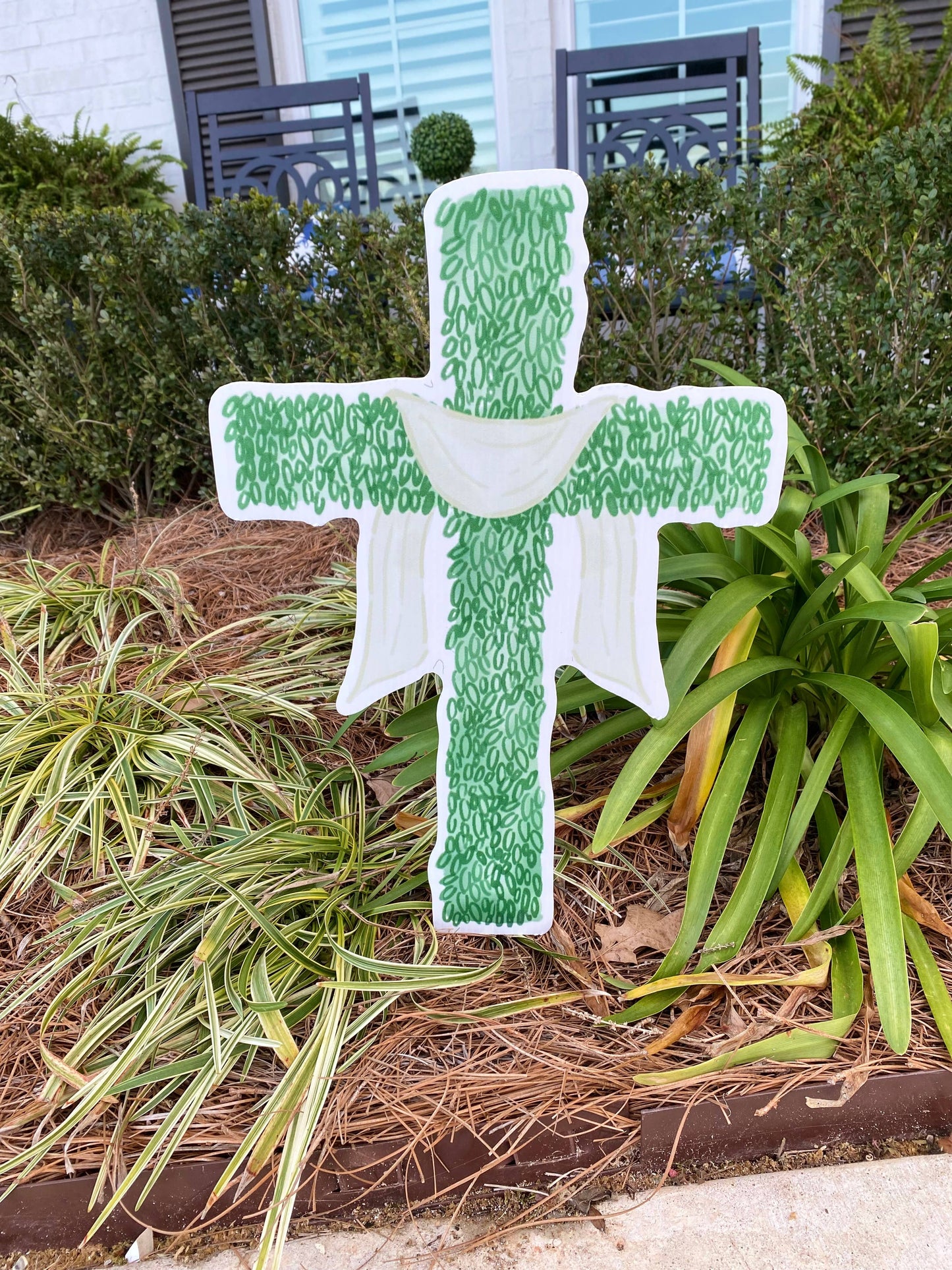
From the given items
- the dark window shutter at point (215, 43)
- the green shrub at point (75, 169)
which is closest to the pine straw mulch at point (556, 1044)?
the green shrub at point (75, 169)

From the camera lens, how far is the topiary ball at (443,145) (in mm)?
4934

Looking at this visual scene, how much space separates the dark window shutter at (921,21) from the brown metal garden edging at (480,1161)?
16.4 feet

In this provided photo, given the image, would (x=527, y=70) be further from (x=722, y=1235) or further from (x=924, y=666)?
(x=722, y=1235)

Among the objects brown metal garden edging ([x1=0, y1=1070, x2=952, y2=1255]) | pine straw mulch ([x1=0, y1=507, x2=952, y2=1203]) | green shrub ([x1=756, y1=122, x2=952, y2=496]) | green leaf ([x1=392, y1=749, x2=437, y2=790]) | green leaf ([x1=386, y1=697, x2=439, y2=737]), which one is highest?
green shrub ([x1=756, y1=122, x2=952, y2=496])

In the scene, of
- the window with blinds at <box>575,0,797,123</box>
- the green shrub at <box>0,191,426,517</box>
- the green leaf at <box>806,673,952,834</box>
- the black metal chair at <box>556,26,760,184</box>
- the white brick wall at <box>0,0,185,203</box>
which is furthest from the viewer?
the white brick wall at <box>0,0,185,203</box>

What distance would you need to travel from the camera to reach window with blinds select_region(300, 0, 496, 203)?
5.17m

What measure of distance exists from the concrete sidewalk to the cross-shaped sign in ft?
1.29

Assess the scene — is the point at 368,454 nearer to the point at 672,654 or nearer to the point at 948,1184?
the point at 672,654

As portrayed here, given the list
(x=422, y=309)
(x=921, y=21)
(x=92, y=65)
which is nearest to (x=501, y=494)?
(x=422, y=309)

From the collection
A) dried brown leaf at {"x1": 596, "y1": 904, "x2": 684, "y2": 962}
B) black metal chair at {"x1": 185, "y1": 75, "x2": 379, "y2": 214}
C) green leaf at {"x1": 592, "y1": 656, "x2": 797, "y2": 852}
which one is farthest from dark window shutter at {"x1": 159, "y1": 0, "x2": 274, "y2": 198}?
dried brown leaf at {"x1": 596, "y1": 904, "x2": 684, "y2": 962}

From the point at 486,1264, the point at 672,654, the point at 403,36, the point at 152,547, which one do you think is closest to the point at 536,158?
the point at 403,36

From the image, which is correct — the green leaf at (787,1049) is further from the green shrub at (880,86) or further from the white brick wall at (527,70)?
the white brick wall at (527,70)

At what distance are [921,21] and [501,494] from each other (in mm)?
4887

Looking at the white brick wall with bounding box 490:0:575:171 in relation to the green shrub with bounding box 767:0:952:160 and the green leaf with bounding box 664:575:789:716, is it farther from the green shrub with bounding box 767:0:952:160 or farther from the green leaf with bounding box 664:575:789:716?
the green leaf with bounding box 664:575:789:716
